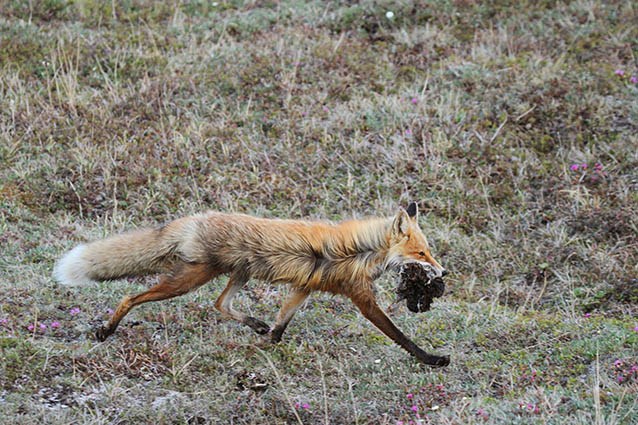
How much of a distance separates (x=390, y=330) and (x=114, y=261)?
2347 mm

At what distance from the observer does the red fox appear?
6375 mm

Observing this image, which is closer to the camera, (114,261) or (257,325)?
(114,261)

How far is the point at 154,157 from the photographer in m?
10.3

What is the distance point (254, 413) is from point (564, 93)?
782 centimetres

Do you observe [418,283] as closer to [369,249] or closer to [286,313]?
[369,249]

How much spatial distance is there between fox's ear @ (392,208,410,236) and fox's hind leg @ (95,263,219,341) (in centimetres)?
157

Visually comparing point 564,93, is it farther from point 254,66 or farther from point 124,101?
point 124,101

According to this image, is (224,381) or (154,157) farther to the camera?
(154,157)

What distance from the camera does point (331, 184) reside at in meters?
10.2

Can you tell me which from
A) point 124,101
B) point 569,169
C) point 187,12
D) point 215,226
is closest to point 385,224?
point 215,226

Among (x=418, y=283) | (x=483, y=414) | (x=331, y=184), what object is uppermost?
(x=418, y=283)

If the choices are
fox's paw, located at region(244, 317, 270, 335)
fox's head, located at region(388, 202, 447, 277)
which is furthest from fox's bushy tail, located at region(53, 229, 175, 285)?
fox's head, located at region(388, 202, 447, 277)

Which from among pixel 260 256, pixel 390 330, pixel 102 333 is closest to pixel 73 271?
pixel 102 333

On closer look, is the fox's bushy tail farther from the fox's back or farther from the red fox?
the fox's back
